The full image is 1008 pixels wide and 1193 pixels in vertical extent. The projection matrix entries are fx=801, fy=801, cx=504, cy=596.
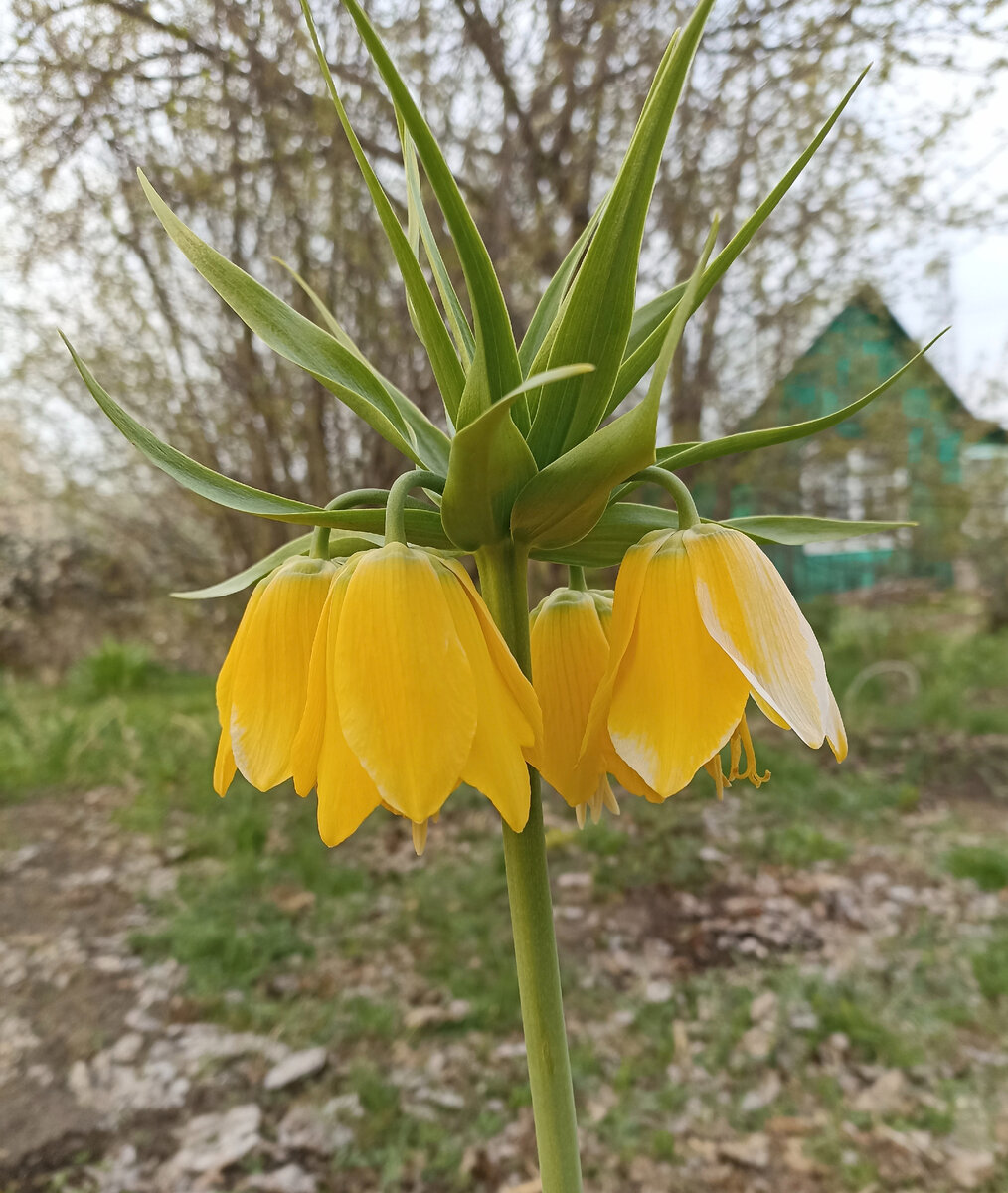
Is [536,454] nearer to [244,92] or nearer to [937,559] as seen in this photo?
[244,92]

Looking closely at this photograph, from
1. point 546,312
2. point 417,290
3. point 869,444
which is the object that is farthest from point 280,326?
point 869,444

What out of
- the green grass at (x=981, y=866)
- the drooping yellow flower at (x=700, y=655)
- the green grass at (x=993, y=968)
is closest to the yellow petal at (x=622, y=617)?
the drooping yellow flower at (x=700, y=655)

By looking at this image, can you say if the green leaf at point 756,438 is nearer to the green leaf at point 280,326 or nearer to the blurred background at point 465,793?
the green leaf at point 280,326

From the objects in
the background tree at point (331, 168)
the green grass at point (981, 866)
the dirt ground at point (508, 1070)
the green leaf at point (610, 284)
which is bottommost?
the green grass at point (981, 866)

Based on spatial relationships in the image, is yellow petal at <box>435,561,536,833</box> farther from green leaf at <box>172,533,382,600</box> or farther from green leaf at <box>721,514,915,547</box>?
green leaf at <box>721,514,915,547</box>

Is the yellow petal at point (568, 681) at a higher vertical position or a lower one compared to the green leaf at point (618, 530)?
lower

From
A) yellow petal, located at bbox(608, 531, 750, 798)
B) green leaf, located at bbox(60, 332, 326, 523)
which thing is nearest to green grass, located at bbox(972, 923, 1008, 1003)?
yellow petal, located at bbox(608, 531, 750, 798)

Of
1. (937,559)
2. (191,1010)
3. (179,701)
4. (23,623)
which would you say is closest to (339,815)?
(191,1010)
